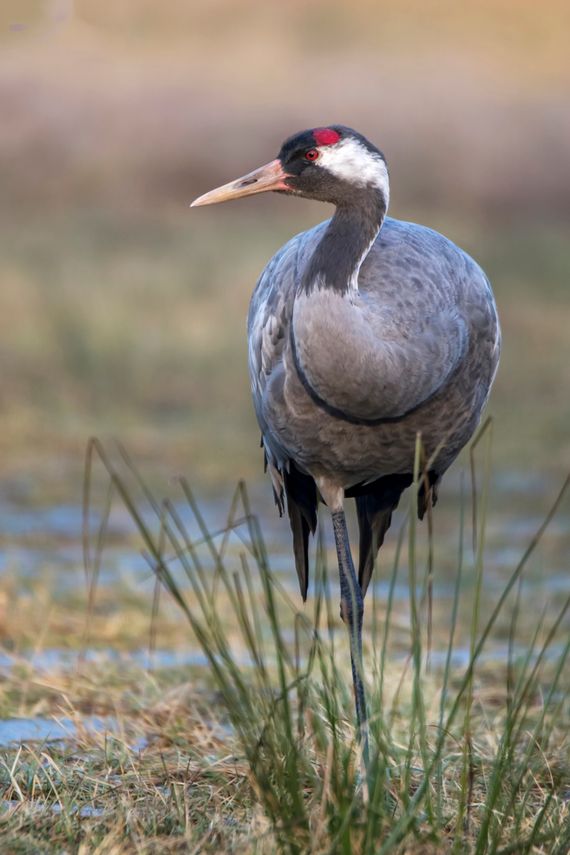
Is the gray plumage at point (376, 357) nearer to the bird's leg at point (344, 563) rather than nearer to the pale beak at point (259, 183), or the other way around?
the bird's leg at point (344, 563)

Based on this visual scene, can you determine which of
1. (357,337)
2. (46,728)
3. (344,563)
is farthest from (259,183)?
(46,728)

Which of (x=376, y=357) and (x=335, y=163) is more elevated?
(x=335, y=163)

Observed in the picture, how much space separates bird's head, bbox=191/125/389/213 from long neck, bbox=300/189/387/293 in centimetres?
2

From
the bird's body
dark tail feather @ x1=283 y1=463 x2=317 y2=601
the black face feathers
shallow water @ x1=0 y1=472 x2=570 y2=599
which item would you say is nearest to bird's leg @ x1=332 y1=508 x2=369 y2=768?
the bird's body

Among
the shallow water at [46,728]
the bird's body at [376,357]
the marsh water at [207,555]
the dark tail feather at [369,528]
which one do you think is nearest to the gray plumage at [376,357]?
the bird's body at [376,357]

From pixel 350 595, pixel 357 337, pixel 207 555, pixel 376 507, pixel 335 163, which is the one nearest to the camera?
pixel 357 337

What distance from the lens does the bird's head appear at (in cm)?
364

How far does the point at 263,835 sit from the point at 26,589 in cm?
355

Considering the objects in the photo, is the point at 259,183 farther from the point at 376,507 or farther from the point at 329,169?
the point at 376,507

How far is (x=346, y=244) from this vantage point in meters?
3.58

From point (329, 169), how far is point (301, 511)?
1122mm

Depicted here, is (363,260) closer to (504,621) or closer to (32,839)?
(32,839)

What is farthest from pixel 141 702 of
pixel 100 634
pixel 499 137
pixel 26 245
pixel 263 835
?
pixel 499 137

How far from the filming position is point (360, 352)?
3498 millimetres
